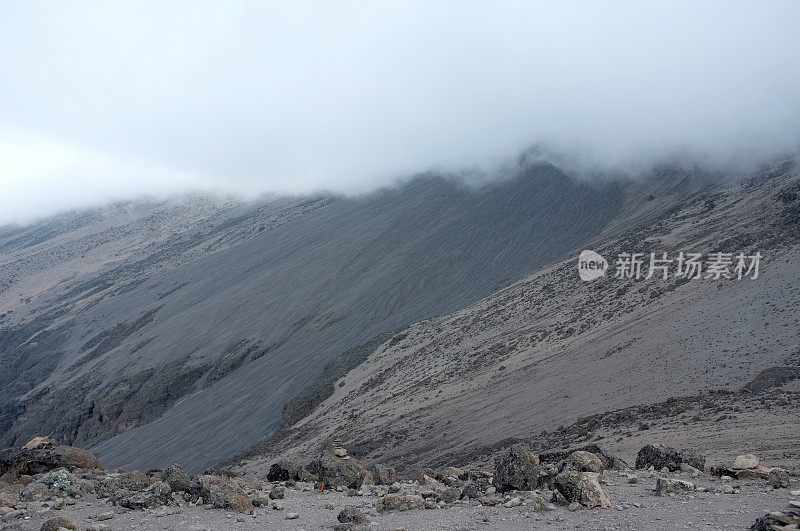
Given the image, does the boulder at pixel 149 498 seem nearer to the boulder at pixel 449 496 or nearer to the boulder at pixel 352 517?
the boulder at pixel 352 517

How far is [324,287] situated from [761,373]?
129 feet

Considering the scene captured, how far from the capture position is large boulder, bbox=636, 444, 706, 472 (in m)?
11.2

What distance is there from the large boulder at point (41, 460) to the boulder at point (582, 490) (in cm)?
1052

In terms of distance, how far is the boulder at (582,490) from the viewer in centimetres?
877

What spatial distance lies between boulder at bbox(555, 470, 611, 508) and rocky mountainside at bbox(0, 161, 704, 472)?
821 inches

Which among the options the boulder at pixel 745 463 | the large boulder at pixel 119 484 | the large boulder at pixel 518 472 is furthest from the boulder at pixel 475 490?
the large boulder at pixel 119 484

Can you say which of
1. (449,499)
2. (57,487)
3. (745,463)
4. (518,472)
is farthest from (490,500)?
(57,487)

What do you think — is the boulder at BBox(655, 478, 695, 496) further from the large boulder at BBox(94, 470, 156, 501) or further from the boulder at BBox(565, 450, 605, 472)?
the large boulder at BBox(94, 470, 156, 501)

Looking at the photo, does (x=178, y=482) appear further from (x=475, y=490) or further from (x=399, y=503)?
(x=475, y=490)

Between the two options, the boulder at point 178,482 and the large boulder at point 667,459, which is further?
the large boulder at point 667,459

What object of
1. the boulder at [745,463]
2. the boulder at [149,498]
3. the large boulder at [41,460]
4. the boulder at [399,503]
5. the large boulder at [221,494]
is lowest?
the boulder at [745,463]

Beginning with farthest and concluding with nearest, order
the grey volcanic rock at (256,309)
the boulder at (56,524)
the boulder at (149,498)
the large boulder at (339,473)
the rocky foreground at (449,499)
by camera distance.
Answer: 1. the grey volcanic rock at (256,309)
2. the large boulder at (339,473)
3. the boulder at (149,498)
4. the rocky foreground at (449,499)
5. the boulder at (56,524)

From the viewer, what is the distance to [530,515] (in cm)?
868

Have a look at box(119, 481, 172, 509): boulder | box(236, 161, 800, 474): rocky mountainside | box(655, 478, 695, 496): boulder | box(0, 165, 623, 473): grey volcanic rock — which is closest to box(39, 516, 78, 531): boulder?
box(119, 481, 172, 509): boulder
